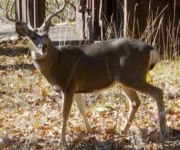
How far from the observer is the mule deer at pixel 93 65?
23.6ft

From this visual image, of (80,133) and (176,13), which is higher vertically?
(176,13)

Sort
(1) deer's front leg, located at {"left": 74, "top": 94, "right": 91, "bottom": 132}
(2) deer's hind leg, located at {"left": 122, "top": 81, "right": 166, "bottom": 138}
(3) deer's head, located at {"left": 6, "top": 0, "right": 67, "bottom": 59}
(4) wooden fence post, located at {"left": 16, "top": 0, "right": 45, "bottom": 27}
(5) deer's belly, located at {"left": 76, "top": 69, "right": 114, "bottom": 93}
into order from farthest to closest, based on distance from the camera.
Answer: (4) wooden fence post, located at {"left": 16, "top": 0, "right": 45, "bottom": 27}
(1) deer's front leg, located at {"left": 74, "top": 94, "right": 91, "bottom": 132}
(5) deer's belly, located at {"left": 76, "top": 69, "right": 114, "bottom": 93}
(2) deer's hind leg, located at {"left": 122, "top": 81, "right": 166, "bottom": 138}
(3) deer's head, located at {"left": 6, "top": 0, "right": 67, "bottom": 59}

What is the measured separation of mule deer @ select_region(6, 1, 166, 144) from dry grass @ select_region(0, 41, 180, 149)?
11.9 inches

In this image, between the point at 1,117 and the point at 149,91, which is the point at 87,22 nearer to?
the point at 1,117

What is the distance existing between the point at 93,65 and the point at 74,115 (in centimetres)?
144

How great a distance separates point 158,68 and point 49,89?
1.87m

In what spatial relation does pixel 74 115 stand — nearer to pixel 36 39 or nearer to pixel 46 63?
pixel 46 63

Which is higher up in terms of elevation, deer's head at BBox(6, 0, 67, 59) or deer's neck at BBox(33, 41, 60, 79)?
deer's head at BBox(6, 0, 67, 59)

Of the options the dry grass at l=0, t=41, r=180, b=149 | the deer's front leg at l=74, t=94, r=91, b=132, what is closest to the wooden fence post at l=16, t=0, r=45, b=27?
the dry grass at l=0, t=41, r=180, b=149

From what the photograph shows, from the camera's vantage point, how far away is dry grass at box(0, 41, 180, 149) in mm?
7199

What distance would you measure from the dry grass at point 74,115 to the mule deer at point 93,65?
0.30 meters

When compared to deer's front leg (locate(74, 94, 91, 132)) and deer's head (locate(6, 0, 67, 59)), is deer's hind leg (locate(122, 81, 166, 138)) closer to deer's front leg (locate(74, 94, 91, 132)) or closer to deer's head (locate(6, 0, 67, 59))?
deer's front leg (locate(74, 94, 91, 132))

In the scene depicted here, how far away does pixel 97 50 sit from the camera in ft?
24.5

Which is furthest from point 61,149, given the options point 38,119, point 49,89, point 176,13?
point 176,13
